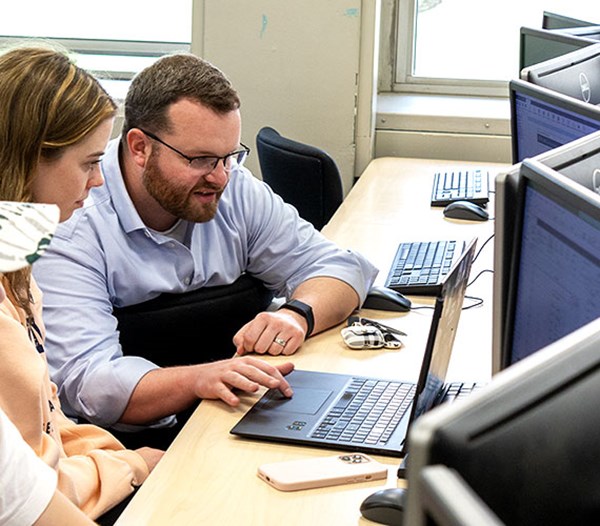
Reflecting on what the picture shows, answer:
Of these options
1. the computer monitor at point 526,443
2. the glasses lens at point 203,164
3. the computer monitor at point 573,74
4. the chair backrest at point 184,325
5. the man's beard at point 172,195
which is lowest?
the chair backrest at point 184,325

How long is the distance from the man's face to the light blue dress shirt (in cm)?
7

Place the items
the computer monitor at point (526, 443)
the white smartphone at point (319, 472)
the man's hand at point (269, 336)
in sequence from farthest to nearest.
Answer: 1. the man's hand at point (269, 336)
2. the white smartphone at point (319, 472)
3. the computer monitor at point (526, 443)

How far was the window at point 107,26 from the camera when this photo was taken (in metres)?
4.17

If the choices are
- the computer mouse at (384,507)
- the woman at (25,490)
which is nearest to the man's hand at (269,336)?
the computer mouse at (384,507)

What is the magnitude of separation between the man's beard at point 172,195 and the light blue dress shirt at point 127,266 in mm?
57

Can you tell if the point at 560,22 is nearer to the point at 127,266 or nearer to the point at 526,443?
the point at 127,266

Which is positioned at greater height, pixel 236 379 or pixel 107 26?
pixel 107 26

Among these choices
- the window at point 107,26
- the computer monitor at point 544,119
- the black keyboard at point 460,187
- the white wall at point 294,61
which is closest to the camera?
the computer monitor at point 544,119

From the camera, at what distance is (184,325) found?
2.10m

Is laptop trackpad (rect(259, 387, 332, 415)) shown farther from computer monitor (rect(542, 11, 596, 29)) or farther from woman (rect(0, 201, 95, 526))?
computer monitor (rect(542, 11, 596, 29))

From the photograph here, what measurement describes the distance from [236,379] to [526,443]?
1.14m

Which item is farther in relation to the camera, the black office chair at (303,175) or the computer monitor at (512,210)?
the black office chair at (303,175)

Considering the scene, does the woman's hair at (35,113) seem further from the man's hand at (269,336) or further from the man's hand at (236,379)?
the man's hand at (269,336)

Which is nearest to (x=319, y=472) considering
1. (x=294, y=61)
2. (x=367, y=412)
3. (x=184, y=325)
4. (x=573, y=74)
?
(x=367, y=412)
